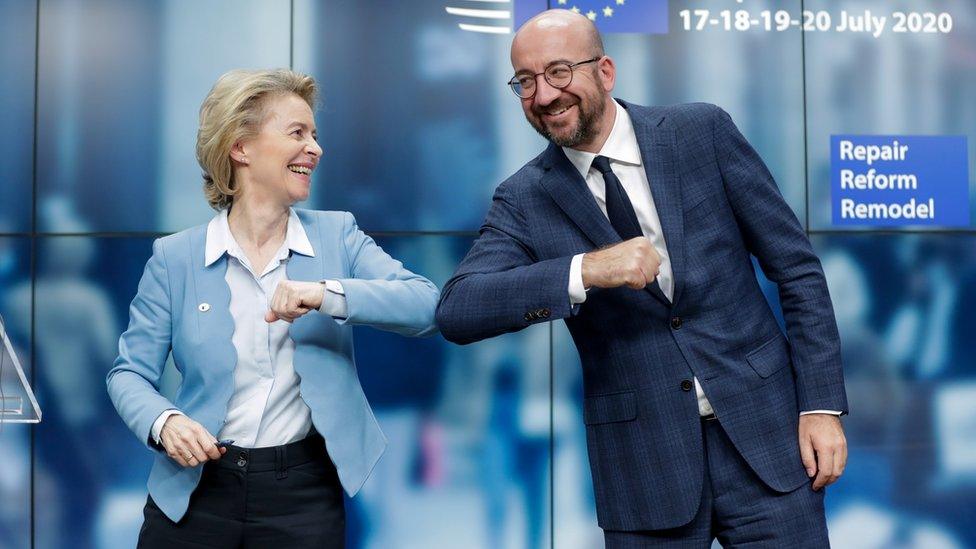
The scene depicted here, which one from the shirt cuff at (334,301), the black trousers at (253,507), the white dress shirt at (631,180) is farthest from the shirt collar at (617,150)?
the black trousers at (253,507)

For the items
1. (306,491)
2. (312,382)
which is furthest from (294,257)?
(306,491)

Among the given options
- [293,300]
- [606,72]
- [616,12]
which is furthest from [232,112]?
[616,12]

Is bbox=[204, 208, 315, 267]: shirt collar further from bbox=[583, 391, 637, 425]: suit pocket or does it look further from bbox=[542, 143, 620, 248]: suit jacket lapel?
bbox=[583, 391, 637, 425]: suit pocket

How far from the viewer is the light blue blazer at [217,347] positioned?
1.98 m

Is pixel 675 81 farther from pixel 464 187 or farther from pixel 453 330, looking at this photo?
pixel 453 330

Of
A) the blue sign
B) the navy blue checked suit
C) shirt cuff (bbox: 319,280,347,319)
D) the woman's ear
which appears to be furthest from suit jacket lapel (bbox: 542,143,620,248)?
the blue sign

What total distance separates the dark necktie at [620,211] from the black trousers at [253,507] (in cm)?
78

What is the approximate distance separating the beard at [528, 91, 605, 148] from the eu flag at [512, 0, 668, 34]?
200cm

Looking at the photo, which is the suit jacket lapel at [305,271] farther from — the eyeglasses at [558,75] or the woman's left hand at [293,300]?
the eyeglasses at [558,75]

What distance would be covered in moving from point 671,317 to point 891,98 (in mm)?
2571

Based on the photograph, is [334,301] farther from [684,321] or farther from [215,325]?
[684,321]

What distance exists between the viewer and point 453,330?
202 centimetres

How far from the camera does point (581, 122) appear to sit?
207 centimetres

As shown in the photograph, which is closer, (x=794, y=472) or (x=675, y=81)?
(x=794, y=472)
